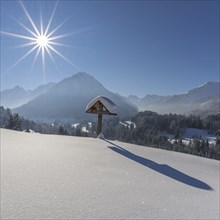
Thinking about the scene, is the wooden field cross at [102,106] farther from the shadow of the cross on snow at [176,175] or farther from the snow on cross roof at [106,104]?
the shadow of the cross on snow at [176,175]

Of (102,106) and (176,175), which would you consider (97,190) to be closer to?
(176,175)

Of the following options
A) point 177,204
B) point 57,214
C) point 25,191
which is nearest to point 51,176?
point 25,191

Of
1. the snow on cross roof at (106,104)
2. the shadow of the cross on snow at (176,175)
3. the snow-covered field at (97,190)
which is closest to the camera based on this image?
the snow-covered field at (97,190)

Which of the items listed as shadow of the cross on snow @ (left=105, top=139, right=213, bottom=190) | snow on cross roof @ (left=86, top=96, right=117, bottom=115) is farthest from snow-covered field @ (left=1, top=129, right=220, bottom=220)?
snow on cross roof @ (left=86, top=96, right=117, bottom=115)

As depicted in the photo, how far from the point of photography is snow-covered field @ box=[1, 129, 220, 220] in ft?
9.62

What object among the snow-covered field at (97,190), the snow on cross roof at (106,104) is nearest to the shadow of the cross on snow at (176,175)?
the snow-covered field at (97,190)

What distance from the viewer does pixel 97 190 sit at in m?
3.73

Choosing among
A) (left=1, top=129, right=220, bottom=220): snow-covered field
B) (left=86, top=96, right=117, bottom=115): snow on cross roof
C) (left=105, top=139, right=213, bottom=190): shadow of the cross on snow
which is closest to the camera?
(left=1, top=129, right=220, bottom=220): snow-covered field

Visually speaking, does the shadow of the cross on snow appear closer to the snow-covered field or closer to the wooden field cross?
the snow-covered field

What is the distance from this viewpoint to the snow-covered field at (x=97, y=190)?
293 cm

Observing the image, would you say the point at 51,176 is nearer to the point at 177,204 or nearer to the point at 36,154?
the point at 36,154

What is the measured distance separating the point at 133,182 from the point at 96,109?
794cm

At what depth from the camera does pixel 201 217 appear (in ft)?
10.8

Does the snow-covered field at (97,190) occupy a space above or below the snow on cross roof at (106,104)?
below
